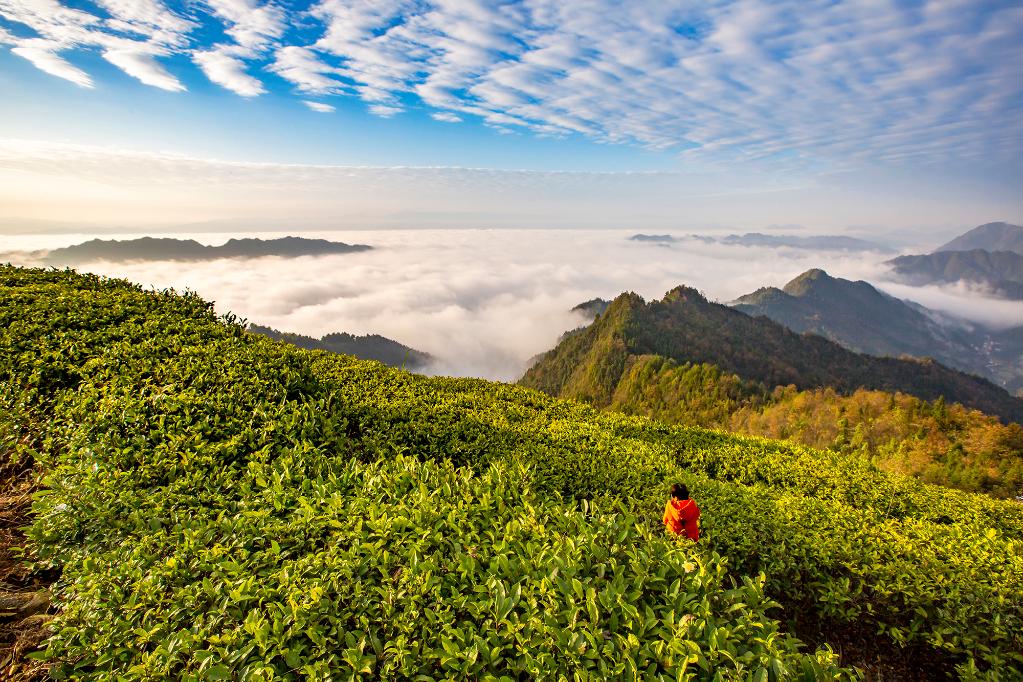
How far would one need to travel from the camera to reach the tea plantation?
12.3 ft

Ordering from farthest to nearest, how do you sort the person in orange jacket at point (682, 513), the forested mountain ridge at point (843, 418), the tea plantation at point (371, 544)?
the forested mountain ridge at point (843, 418) < the person in orange jacket at point (682, 513) < the tea plantation at point (371, 544)

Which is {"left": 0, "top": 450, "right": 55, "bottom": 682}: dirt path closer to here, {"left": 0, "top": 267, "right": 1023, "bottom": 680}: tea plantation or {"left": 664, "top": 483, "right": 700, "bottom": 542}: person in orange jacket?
{"left": 0, "top": 267, "right": 1023, "bottom": 680}: tea plantation

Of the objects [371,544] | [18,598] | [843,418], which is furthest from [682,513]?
[843,418]

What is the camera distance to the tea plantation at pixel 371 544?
148 inches

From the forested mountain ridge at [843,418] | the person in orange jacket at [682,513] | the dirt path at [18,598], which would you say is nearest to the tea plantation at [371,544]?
the dirt path at [18,598]

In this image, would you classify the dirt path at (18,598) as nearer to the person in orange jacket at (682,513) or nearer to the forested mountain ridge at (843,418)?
the person in orange jacket at (682,513)

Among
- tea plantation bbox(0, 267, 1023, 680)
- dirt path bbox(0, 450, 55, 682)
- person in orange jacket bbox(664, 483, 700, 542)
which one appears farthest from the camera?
person in orange jacket bbox(664, 483, 700, 542)

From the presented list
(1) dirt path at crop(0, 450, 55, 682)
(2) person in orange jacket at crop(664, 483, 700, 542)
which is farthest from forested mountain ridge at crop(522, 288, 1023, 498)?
(1) dirt path at crop(0, 450, 55, 682)

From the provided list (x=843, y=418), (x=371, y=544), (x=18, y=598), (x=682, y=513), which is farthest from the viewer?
(x=843, y=418)

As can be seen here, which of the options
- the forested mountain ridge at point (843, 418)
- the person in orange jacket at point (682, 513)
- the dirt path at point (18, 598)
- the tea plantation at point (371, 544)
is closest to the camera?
the tea plantation at point (371, 544)

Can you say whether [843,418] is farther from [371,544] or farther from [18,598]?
[18,598]

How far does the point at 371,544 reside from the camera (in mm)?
4480

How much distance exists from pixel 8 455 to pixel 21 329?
8.67ft

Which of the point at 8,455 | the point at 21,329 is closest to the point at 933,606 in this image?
the point at 8,455
